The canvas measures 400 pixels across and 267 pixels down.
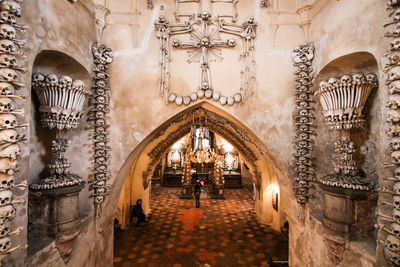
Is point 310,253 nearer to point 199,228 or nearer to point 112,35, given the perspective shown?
point 199,228

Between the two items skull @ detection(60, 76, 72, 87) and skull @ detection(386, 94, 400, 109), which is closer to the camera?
skull @ detection(386, 94, 400, 109)

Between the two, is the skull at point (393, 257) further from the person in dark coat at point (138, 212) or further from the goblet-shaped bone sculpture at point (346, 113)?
the person in dark coat at point (138, 212)

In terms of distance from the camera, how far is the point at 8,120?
1.68 metres

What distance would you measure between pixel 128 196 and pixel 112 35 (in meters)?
4.73

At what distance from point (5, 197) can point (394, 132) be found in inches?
119

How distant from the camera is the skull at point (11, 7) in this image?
167 cm

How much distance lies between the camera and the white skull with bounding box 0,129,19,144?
1649mm

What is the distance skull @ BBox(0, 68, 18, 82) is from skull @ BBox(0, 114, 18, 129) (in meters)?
0.27

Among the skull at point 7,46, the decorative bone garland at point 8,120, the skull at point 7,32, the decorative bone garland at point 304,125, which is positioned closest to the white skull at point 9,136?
the decorative bone garland at point 8,120

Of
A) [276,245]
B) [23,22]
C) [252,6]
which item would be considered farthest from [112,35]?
[276,245]

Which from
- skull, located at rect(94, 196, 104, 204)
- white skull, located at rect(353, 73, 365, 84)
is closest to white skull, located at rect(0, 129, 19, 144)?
skull, located at rect(94, 196, 104, 204)

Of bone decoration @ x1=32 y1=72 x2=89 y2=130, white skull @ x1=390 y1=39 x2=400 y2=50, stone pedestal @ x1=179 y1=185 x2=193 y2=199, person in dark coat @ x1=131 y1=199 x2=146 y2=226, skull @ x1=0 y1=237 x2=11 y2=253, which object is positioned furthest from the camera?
stone pedestal @ x1=179 y1=185 x2=193 y2=199

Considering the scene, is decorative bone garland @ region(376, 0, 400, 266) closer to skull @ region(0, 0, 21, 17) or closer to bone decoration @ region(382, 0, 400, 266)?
bone decoration @ region(382, 0, 400, 266)

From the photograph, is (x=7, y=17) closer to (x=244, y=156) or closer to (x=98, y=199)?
(x=98, y=199)
